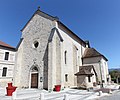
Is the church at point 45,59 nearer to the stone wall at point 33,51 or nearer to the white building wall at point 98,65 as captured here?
the stone wall at point 33,51

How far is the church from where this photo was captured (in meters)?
15.4

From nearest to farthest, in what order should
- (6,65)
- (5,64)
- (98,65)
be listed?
(5,64), (6,65), (98,65)

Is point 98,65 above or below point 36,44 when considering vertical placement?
below

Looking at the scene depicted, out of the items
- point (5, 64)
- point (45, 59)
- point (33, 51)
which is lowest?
point (5, 64)

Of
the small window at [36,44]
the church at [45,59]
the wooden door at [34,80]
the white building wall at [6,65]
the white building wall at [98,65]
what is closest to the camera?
the church at [45,59]

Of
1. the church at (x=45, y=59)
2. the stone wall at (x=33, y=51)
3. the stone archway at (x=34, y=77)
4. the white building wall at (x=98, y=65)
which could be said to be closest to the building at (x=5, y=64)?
the church at (x=45, y=59)

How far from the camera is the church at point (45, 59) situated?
1537 centimetres

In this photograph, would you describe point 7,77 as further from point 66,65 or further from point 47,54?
point 66,65

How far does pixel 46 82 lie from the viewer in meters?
15.5

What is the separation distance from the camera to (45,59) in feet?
54.0

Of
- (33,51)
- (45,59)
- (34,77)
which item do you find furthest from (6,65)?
(45,59)

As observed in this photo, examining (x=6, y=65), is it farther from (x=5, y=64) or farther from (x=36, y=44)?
(x=36, y=44)

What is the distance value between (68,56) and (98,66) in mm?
8572

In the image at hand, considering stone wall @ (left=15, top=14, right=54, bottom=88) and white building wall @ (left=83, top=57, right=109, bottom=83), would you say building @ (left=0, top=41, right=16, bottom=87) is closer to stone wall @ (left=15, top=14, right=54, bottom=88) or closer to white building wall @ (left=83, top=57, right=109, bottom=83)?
stone wall @ (left=15, top=14, right=54, bottom=88)
